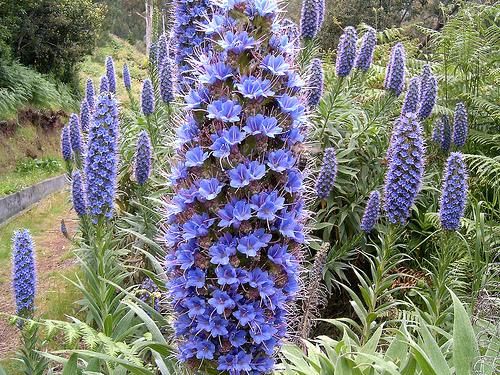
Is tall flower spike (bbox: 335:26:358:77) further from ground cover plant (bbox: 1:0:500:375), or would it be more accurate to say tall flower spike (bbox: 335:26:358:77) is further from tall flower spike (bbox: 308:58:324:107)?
tall flower spike (bbox: 308:58:324:107)

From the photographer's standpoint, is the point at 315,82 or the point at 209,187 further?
the point at 315,82

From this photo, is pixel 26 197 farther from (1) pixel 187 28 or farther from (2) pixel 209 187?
(2) pixel 209 187

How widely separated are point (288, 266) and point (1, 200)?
32.7ft

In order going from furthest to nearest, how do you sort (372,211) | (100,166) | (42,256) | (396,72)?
(42,256)
(396,72)
(372,211)
(100,166)

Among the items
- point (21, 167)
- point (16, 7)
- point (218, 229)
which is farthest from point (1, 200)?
point (218, 229)

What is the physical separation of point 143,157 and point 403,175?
1.93 meters

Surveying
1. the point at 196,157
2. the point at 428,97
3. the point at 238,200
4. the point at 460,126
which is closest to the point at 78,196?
the point at 196,157

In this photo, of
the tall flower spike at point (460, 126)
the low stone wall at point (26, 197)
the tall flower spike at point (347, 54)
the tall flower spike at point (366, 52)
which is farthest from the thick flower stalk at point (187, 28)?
the low stone wall at point (26, 197)

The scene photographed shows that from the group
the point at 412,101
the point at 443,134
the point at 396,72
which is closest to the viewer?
the point at 412,101

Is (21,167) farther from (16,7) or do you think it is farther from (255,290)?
(255,290)

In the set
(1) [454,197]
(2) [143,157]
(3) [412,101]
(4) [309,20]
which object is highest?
(4) [309,20]

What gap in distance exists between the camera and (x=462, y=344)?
219 cm

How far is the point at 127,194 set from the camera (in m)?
5.64

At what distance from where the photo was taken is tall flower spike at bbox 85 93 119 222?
3562 millimetres
